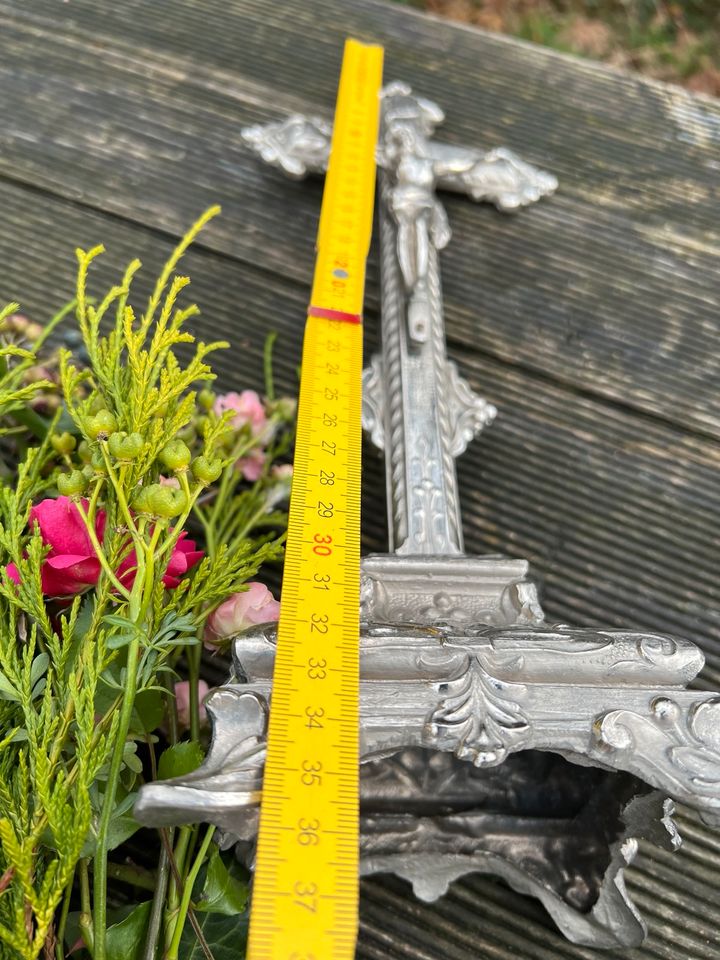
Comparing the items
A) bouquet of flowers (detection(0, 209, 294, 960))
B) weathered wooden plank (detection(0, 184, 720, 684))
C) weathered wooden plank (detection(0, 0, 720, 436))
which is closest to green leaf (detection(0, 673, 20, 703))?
bouquet of flowers (detection(0, 209, 294, 960))

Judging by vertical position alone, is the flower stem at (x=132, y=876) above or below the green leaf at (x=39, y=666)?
below

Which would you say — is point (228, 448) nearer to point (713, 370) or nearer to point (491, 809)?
point (491, 809)

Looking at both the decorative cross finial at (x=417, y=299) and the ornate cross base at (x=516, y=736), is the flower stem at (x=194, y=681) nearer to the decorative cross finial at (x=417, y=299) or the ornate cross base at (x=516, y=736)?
the ornate cross base at (x=516, y=736)

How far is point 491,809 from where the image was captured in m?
1.06

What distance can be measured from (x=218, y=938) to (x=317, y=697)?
0.35 meters

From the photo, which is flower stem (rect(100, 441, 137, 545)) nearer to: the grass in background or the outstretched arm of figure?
the outstretched arm of figure

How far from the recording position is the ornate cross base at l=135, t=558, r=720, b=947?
76 centimetres

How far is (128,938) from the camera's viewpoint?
0.81 meters

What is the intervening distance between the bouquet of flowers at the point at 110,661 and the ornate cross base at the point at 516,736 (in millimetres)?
77

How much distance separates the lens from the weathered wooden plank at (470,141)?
163 cm

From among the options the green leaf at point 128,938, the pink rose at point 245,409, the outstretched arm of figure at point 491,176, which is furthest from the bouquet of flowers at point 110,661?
the outstretched arm of figure at point 491,176

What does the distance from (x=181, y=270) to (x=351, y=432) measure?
0.77 metres

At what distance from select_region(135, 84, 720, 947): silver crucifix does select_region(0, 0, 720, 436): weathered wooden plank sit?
26 centimetres

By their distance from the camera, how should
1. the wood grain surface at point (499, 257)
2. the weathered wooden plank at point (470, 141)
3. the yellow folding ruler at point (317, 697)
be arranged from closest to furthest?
1. the yellow folding ruler at point (317, 697)
2. the wood grain surface at point (499, 257)
3. the weathered wooden plank at point (470, 141)
